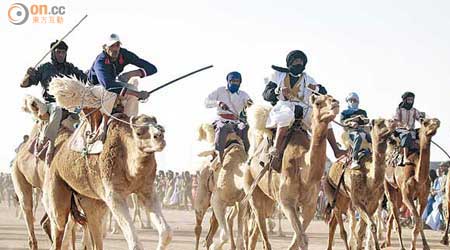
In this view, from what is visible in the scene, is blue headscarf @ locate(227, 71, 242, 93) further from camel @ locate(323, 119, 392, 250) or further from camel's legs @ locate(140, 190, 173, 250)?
camel's legs @ locate(140, 190, 173, 250)

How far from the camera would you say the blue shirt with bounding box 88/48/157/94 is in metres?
10.4

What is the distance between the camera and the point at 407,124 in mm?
18359

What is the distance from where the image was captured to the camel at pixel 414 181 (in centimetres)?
1677

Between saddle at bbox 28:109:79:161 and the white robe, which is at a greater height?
the white robe

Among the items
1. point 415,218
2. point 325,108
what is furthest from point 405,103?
point 325,108

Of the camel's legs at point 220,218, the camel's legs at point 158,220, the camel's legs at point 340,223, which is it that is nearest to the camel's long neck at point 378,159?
the camel's legs at point 340,223

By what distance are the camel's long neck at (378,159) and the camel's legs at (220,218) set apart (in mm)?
2867

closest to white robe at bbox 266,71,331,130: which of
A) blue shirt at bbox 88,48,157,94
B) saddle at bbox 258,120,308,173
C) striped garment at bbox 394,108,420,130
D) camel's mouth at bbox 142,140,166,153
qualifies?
saddle at bbox 258,120,308,173

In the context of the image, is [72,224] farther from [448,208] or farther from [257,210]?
[448,208]

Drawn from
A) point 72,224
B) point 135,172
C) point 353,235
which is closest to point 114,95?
point 135,172

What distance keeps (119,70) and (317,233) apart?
1691cm

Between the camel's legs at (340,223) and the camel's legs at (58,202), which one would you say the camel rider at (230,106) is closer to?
the camel's legs at (340,223)

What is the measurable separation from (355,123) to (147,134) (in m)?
6.51

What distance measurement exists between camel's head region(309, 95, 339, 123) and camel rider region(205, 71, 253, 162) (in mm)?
4285
